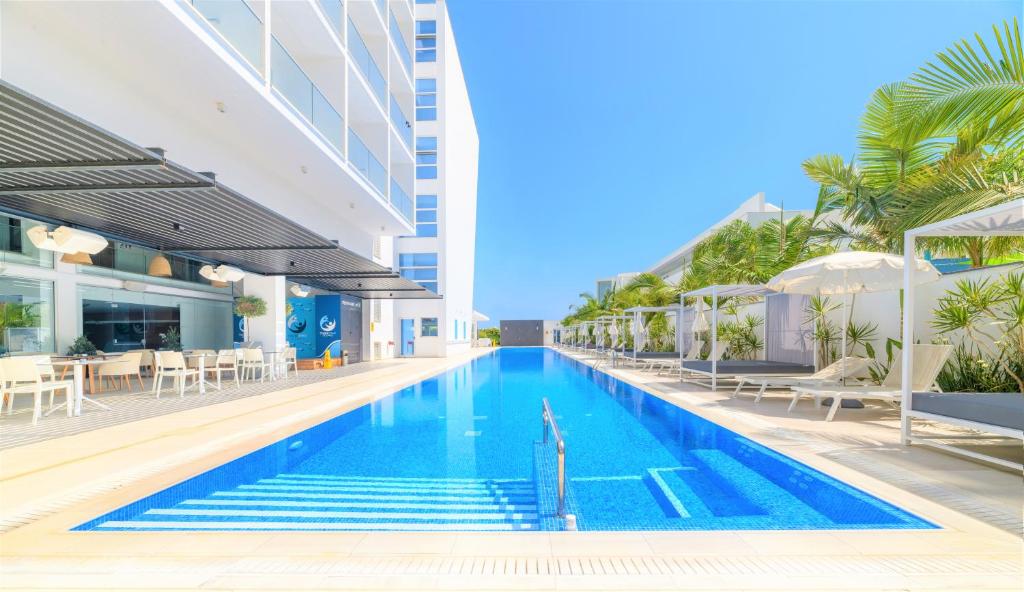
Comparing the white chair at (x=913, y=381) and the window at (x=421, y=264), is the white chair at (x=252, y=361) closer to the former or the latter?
the white chair at (x=913, y=381)

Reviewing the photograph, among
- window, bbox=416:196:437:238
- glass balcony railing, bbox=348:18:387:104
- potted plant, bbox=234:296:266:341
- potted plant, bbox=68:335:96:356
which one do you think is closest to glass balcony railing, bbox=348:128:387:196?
glass balcony railing, bbox=348:18:387:104

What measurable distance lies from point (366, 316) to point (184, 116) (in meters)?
12.0

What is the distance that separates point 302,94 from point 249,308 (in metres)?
5.26

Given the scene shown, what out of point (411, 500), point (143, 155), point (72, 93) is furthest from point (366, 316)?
point (411, 500)

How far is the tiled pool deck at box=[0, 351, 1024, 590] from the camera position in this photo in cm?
234

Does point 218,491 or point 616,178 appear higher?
point 616,178

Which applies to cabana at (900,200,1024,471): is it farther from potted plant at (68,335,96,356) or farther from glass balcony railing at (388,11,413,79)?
glass balcony railing at (388,11,413,79)

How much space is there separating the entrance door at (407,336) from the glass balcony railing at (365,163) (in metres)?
12.1

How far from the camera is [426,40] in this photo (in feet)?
79.5

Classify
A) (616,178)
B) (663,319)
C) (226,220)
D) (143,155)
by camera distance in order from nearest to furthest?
(143,155), (226,220), (663,319), (616,178)

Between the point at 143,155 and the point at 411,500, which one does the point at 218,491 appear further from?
the point at 143,155

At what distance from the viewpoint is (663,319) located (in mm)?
17797

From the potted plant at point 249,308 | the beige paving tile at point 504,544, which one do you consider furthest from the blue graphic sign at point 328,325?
the beige paving tile at point 504,544

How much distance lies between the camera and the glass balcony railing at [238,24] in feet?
20.8
